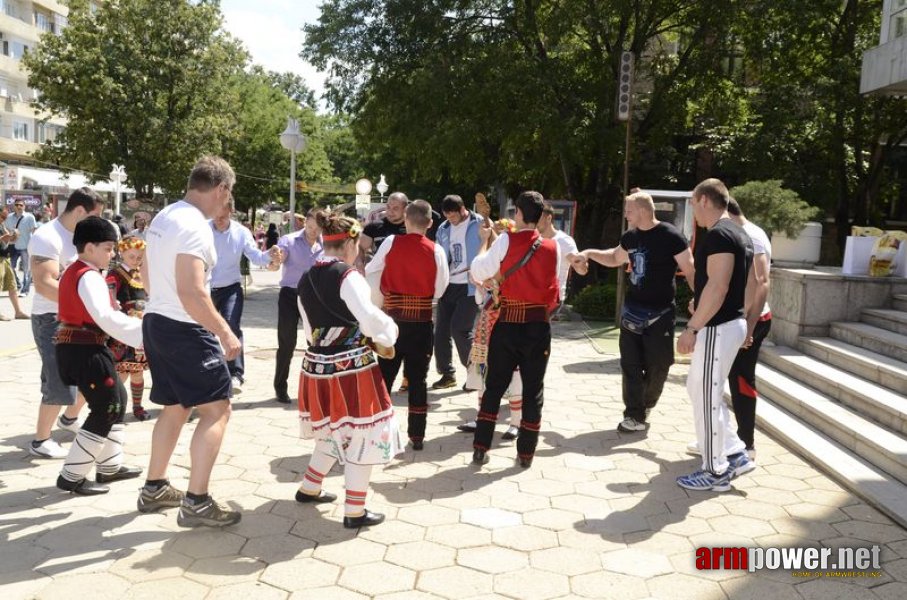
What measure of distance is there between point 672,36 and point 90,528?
1853 cm

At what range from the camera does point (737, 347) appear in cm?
499

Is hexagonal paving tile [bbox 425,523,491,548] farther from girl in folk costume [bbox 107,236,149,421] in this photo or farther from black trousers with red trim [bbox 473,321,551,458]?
girl in folk costume [bbox 107,236,149,421]

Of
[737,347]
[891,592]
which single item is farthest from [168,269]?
[891,592]

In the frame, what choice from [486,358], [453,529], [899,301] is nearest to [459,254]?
[486,358]

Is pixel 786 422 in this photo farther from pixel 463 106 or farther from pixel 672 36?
pixel 672 36

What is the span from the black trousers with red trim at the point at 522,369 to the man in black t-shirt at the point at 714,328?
0.97 meters

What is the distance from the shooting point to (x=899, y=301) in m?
8.17

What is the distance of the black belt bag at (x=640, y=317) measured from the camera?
616cm

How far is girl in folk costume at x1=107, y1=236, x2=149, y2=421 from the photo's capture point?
5.59m

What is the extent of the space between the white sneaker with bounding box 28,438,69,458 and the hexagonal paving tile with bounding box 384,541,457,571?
9.35 ft

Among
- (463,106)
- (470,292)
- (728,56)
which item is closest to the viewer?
(470,292)

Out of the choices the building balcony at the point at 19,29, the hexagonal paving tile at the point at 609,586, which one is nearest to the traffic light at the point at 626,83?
the hexagonal paving tile at the point at 609,586

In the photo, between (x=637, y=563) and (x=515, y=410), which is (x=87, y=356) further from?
(x=637, y=563)

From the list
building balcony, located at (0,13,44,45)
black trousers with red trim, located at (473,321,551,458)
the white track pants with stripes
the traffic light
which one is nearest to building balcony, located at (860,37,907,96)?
the traffic light
